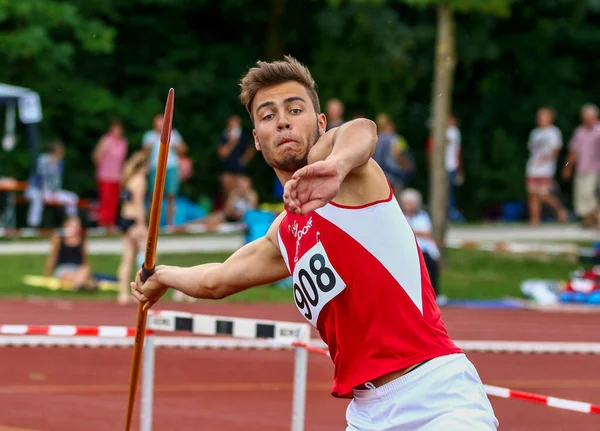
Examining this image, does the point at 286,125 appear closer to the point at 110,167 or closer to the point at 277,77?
the point at 277,77

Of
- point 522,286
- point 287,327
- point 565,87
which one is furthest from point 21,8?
point 287,327

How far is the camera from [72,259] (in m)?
16.1

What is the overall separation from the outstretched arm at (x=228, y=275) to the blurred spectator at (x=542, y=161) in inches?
692

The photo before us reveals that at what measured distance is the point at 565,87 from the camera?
29172 mm

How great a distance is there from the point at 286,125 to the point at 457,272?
46.5ft

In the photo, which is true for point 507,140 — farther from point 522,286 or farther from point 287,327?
point 287,327

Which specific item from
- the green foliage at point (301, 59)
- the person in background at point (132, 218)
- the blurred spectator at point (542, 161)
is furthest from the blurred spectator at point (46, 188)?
the person in background at point (132, 218)

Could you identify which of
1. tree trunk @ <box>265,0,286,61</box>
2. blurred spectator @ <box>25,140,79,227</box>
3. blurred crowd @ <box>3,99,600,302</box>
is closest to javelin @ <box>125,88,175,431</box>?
blurred crowd @ <box>3,99,600,302</box>

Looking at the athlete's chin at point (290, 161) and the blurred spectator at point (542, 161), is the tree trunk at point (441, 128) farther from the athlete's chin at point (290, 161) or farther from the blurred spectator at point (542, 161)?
the athlete's chin at point (290, 161)

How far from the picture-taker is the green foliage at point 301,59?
2453cm

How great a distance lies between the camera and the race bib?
417cm

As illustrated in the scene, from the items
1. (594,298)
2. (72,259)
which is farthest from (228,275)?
(72,259)

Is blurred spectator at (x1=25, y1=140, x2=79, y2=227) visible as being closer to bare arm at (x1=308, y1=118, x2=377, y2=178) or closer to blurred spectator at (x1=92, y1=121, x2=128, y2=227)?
blurred spectator at (x1=92, y1=121, x2=128, y2=227)

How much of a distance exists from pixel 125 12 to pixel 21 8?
511cm
